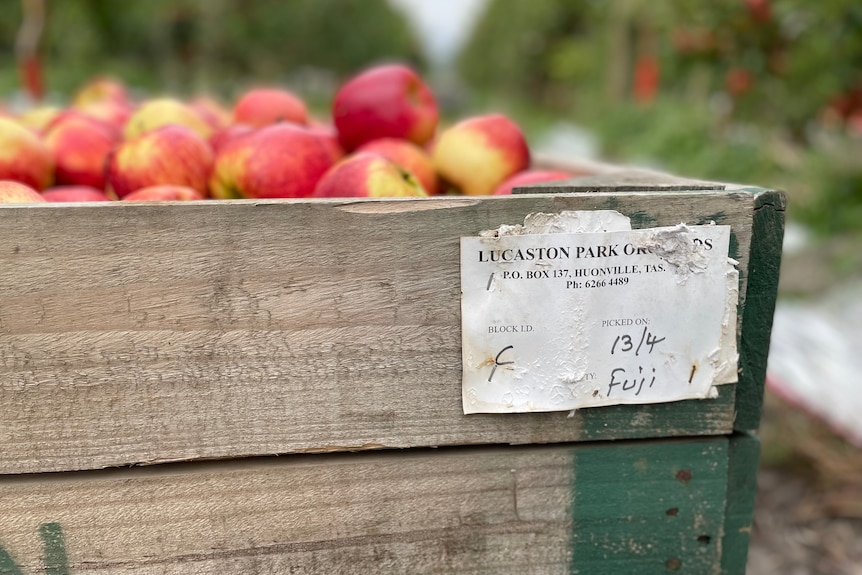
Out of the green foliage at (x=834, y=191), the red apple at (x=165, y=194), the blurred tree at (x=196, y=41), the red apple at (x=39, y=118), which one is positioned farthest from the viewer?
the blurred tree at (x=196, y=41)

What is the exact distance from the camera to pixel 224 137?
59.1 inches

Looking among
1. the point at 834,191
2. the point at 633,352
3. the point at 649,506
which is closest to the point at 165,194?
the point at 633,352

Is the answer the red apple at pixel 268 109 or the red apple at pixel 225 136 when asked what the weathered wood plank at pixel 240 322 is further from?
the red apple at pixel 268 109

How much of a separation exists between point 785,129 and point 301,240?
16.1 feet

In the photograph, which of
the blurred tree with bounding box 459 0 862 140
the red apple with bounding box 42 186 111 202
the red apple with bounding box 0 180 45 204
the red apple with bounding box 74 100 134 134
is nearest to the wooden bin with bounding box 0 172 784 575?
the red apple with bounding box 0 180 45 204

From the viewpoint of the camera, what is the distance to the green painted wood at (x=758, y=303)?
90 centimetres

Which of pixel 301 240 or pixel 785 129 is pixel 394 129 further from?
pixel 785 129

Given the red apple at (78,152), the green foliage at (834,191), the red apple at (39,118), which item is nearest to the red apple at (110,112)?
the red apple at (39,118)

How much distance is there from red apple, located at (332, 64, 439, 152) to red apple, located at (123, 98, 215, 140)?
1.04 feet

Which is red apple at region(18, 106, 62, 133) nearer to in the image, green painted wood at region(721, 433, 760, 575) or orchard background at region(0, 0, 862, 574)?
green painted wood at region(721, 433, 760, 575)

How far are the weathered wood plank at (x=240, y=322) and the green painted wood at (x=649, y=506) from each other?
18 cm

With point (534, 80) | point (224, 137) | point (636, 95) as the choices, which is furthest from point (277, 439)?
point (534, 80)

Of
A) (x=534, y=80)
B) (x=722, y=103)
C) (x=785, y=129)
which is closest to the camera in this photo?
(x=785, y=129)

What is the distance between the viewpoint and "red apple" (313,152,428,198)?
3.61ft
